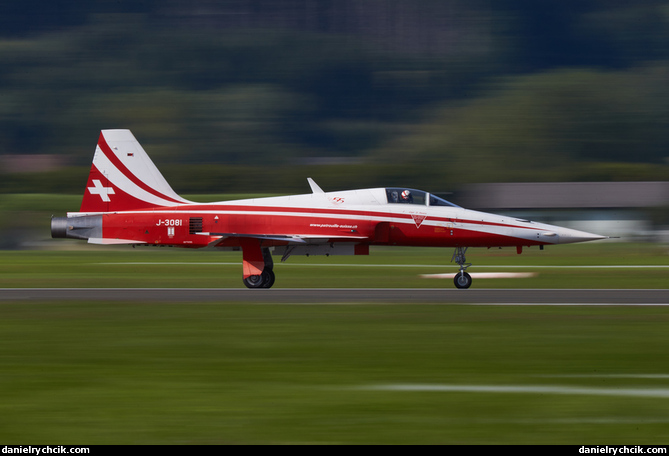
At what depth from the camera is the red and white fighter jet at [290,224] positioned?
72.1ft

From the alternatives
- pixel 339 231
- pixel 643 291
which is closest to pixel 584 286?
pixel 643 291

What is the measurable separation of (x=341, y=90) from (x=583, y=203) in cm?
10508

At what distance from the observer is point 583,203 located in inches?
2516

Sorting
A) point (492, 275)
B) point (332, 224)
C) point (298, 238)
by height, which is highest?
point (332, 224)

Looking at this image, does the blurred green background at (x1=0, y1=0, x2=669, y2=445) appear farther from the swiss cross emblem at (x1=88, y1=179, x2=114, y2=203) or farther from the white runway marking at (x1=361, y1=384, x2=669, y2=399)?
the swiss cross emblem at (x1=88, y1=179, x2=114, y2=203)

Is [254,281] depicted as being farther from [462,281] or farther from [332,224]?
[462,281]

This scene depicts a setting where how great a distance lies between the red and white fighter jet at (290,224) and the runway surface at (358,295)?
1212 mm

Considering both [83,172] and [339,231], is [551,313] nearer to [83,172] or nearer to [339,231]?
[339,231]

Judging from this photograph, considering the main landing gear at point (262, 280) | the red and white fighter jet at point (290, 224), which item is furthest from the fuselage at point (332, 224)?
the main landing gear at point (262, 280)

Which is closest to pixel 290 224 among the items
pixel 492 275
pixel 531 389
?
pixel 492 275

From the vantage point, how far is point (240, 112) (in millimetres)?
136250

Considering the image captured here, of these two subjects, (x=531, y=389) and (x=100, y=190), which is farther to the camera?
(x=100, y=190)

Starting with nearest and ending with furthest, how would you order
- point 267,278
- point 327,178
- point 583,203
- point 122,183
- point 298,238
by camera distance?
point 298,238
point 267,278
point 122,183
point 583,203
point 327,178

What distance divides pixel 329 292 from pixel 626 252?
27.2 metres
